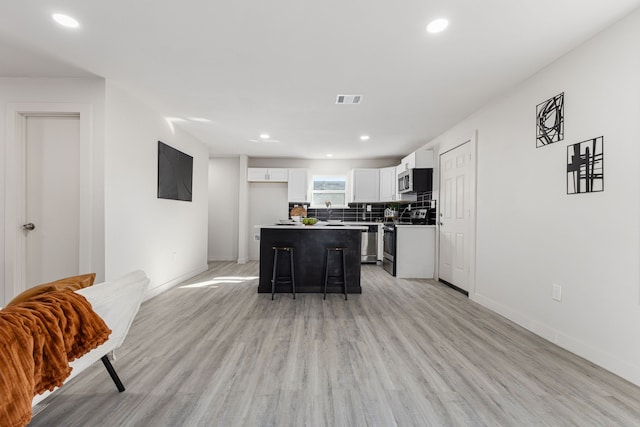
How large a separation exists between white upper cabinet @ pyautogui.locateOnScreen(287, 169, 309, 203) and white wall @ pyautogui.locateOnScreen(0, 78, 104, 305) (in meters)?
4.17

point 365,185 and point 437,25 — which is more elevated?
point 437,25

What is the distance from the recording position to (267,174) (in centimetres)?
694

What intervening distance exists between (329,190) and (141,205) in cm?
424

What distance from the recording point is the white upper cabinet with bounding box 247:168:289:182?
22.6ft

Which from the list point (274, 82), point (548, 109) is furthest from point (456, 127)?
point (274, 82)

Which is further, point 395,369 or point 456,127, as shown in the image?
point 456,127

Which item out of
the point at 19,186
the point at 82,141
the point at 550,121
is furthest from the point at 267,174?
the point at 550,121

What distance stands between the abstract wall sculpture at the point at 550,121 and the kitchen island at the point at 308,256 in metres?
2.35

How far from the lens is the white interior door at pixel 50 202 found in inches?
126

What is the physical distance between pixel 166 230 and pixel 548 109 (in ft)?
15.8

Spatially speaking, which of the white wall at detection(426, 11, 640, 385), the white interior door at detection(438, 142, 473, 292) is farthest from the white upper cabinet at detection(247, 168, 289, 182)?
the white wall at detection(426, 11, 640, 385)

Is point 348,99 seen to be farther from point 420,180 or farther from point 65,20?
point 65,20

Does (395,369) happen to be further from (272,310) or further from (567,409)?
(272,310)

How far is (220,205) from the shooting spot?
282 inches
